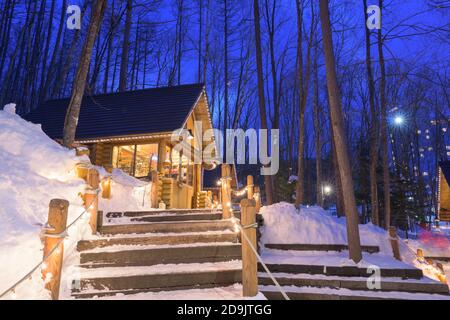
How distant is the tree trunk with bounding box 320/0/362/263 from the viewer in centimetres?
619

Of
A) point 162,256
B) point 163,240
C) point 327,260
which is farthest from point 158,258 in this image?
point 327,260

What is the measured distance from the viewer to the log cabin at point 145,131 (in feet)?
36.9

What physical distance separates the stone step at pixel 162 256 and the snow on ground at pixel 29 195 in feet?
1.14

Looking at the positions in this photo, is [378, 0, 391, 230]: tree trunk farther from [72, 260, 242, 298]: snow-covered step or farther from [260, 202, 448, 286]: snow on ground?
[72, 260, 242, 298]: snow-covered step

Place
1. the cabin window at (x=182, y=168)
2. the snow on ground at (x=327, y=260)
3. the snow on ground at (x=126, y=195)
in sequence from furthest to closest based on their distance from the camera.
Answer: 1. the cabin window at (x=182, y=168)
2. the snow on ground at (x=126, y=195)
3. the snow on ground at (x=327, y=260)

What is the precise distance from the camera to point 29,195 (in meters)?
5.12

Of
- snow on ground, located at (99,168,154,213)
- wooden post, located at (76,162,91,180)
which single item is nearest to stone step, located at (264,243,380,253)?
snow on ground, located at (99,168,154,213)

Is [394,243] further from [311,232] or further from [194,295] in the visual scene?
[194,295]

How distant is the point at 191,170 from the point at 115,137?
4492mm

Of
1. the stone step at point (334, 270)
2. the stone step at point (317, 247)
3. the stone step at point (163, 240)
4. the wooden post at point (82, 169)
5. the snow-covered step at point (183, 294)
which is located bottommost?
the stone step at point (334, 270)

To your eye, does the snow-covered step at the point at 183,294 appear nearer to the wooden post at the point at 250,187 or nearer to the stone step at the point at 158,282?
the stone step at the point at 158,282

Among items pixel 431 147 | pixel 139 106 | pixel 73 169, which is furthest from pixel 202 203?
pixel 431 147

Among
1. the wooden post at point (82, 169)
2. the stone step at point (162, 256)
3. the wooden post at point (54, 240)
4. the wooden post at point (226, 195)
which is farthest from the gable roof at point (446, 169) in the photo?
the wooden post at point (54, 240)
